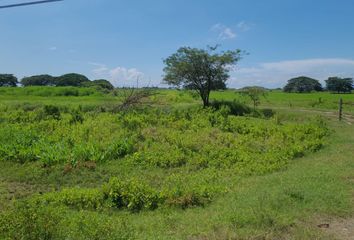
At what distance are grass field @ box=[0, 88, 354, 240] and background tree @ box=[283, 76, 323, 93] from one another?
4645cm

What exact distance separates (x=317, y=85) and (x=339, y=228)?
64.4 m

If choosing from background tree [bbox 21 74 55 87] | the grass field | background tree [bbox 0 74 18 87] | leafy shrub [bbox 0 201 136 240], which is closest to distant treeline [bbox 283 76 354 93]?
background tree [bbox 21 74 55 87]

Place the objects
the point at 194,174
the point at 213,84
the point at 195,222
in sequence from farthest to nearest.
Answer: the point at 213,84
the point at 194,174
the point at 195,222

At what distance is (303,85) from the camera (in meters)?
64.3

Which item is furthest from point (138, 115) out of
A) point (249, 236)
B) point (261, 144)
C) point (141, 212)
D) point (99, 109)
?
point (249, 236)

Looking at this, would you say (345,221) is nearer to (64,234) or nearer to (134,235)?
(134,235)

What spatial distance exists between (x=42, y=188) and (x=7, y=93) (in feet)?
87.1

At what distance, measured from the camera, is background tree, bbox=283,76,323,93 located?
6406 centimetres

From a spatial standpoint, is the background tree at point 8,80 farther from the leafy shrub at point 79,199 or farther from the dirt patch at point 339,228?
the dirt patch at point 339,228

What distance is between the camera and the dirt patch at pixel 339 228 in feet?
19.5

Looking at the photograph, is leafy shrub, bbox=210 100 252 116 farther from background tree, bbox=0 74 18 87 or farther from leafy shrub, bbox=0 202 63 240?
background tree, bbox=0 74 18 87

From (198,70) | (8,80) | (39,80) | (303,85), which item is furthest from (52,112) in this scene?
(303,85)

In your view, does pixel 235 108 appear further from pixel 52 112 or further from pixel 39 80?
pixel 39 80

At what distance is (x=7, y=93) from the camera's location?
33.5m
